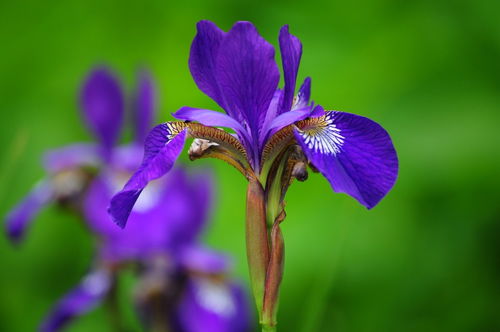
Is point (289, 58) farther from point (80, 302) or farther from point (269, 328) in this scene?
point (80, 302)

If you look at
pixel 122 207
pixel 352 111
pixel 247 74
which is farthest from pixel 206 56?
pixel 352 111

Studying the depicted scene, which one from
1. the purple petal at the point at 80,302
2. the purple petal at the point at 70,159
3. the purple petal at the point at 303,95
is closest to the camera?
the purple petal at the point at 303,95

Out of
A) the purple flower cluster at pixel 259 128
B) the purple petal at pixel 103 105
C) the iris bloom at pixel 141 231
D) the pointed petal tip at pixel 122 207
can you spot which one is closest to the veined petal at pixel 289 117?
the purple flower cluster at pixel 259 128

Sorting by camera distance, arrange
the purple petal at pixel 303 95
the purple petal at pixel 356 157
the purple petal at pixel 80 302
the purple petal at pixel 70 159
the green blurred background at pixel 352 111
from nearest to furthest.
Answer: the purple petal at pixel 356 157, the purple petal at pixel 303 95, the purple petal at pixel 80 302, the purple petal at pixel 70 159, the green blurred background at pixel 352 111

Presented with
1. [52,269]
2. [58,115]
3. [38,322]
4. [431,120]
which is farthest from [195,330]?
[58,115]

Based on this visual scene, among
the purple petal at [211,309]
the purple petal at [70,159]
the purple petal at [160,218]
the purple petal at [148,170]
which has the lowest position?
the purple petal at [211,309]

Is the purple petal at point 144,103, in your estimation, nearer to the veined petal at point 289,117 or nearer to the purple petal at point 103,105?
the purple petal at point 103,105

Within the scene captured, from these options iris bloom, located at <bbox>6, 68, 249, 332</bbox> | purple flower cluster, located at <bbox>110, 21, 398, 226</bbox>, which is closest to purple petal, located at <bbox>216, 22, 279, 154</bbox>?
purple flower cluster, located at <bbox>110, 21, 398, 226</bbox>

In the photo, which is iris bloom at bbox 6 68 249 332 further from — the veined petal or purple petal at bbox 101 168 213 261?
the veined petal
